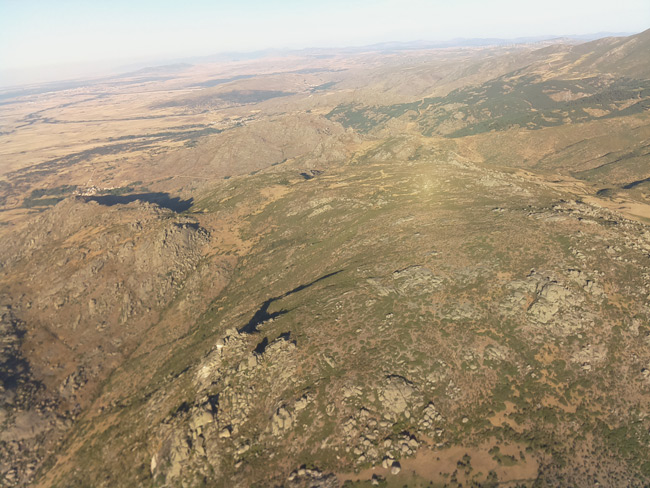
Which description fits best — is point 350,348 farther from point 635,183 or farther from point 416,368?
point 635,183

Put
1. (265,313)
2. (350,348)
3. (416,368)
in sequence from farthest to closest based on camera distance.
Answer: (265,313) < (350,348) < (416,368)

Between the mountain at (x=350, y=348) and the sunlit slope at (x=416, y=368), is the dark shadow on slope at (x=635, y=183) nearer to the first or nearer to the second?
the mountain at (x=350, y=348)

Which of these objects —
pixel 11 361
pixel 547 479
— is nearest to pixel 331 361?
pixel 547 479

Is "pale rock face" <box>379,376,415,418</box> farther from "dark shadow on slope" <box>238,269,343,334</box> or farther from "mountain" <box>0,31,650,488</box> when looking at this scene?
"dark shadow on slope" <box>238,269,343,334</box>

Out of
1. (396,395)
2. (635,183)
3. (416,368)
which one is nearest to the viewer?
(396,395)

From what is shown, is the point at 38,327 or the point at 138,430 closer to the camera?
the point at 138,430

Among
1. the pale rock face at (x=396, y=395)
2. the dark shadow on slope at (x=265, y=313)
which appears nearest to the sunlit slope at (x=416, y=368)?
the pale rock face at (x=396, y=395)

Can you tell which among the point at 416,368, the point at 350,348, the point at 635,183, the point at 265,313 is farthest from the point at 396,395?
the point at 635,183

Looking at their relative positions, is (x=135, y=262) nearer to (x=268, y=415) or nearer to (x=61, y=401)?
(x=61, y=401)

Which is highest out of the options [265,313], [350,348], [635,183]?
[350,348]

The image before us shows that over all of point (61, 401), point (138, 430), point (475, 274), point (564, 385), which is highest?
point (475, 274)

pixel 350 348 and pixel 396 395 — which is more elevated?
pixel 350 348
